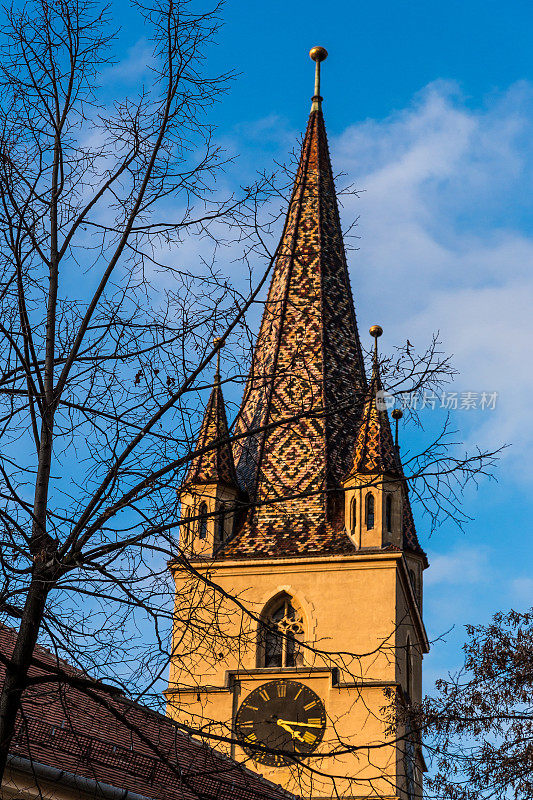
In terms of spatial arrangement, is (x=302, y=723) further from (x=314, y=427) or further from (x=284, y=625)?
(x=314, y=427)

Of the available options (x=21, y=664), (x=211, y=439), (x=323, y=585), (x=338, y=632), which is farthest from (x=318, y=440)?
(x=21, y=664)

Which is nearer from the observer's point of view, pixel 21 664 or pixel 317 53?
pixel 21 664

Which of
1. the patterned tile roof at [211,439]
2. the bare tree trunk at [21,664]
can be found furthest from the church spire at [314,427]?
the bare tree trunk at [21,664]

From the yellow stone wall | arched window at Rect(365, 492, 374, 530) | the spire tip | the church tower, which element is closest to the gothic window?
the church tower

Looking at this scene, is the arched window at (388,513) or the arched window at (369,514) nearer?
the arched window at (369,514)

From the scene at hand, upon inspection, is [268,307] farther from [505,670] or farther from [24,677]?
[505,670]

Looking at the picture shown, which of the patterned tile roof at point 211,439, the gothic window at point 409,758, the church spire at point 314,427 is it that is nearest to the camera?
the patterned tile roof at point 211,439

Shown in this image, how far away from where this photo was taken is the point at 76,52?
8.31m

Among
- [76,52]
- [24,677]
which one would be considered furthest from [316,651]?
[76,52]

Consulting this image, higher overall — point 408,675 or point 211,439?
point 408,675

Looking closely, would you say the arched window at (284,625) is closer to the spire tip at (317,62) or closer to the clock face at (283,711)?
the clock face at (283,711)

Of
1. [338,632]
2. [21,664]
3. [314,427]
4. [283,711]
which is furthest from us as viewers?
[338,632]

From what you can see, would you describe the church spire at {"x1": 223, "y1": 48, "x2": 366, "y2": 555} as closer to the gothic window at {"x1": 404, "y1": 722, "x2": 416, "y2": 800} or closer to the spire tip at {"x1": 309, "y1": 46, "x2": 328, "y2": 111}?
the spire tip at {"x1": 309, "y1": 46, "x2": 328, "y2": 111}

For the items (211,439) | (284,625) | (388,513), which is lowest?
(211,439)
